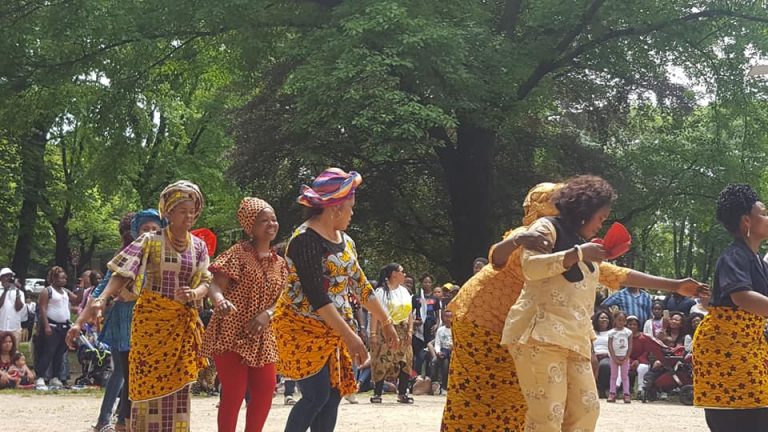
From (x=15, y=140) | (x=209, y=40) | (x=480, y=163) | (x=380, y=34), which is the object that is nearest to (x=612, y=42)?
(x=480, y=163)

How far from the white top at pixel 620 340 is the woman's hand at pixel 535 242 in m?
10.9

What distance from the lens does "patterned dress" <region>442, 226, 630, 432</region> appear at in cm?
568

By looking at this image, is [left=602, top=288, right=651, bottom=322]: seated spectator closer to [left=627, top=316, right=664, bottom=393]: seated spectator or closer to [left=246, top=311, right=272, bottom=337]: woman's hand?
[left=627, top=316, right=664, bottom=393]: seated spectator

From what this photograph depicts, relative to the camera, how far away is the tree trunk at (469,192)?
21922 mm

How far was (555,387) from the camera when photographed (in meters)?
5.13

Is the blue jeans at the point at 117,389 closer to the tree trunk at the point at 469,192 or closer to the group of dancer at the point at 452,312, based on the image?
the group of dancer at the point at 452,312

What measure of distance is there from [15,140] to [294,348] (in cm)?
2227

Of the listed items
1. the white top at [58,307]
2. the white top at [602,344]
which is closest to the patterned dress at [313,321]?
the white top at [602,344]

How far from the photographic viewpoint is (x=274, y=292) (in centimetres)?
696

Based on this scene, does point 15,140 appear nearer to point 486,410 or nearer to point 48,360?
point 48,360

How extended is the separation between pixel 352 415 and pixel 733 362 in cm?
654

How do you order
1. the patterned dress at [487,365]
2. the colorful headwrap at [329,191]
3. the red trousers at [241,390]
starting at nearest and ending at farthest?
the patterned dress at [487,365] → the colorful headwrap at [329,191] → the red trousers at [241,390]

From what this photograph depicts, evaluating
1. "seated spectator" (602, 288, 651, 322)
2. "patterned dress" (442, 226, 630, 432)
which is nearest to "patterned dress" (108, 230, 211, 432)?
"patterned dress" (442, 226, 630, 432)

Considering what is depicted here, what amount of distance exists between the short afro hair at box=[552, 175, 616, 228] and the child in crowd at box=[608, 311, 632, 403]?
10.5 m
